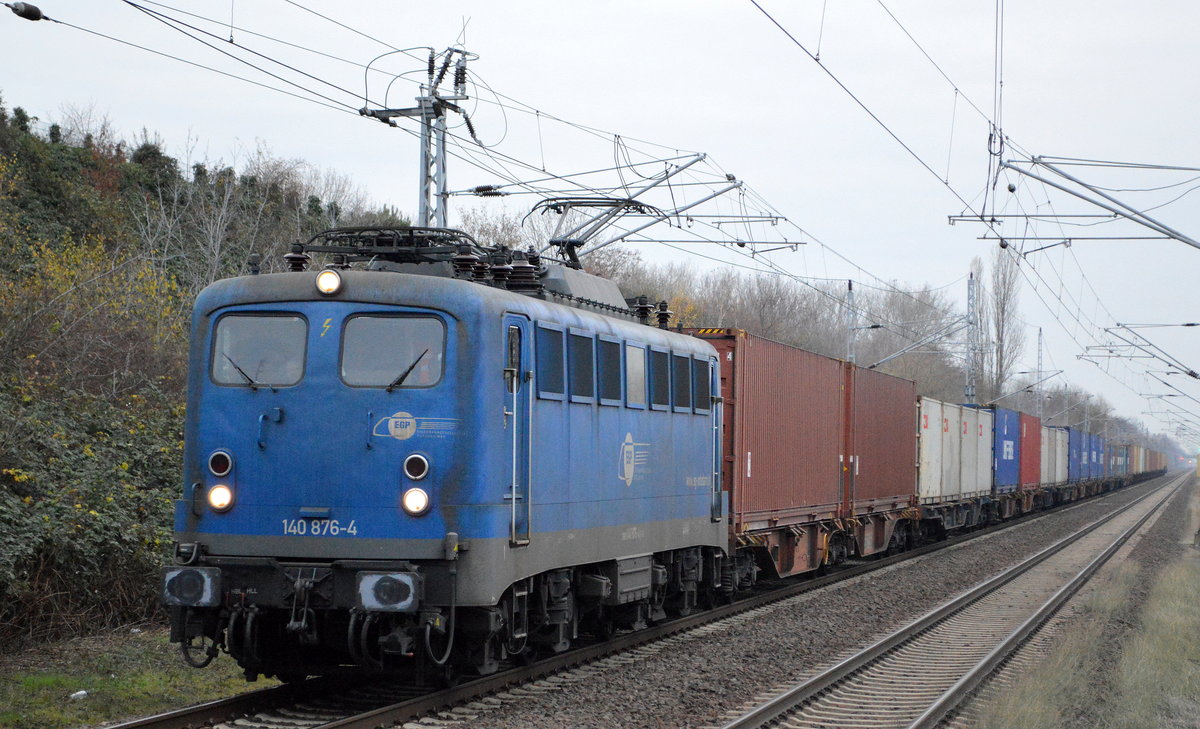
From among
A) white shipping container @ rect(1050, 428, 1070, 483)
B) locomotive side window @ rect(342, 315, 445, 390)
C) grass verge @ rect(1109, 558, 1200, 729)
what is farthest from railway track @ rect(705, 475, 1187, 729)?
white shipping container @ rect(1050, 428, 1070, 483)

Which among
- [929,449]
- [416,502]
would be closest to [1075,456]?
[929,449]

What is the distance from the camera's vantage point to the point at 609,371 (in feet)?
38.2

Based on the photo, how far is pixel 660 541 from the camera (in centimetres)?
1302

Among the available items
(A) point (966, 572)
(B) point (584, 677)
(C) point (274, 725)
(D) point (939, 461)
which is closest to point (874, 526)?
(A) point (966, 572)

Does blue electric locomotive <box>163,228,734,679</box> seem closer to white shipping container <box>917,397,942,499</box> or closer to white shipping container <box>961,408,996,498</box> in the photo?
white shipping container <box>917,397,942,499</box>

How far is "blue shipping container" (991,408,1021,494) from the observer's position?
3894cm

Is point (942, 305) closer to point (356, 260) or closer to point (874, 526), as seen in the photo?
point (874, 526)

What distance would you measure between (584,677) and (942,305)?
7304cm

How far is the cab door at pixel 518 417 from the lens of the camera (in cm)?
957

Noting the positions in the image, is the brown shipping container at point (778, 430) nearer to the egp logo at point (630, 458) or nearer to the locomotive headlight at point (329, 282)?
the egp logo at point (630, 458)

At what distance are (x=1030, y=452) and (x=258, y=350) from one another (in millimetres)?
40837

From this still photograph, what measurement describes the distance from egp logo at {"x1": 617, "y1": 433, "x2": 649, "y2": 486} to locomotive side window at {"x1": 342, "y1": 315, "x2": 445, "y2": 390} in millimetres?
3093

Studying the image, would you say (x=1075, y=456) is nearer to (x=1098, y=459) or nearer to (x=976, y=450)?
(x=1098, y=459)

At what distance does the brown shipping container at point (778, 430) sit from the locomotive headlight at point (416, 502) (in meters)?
7.96
